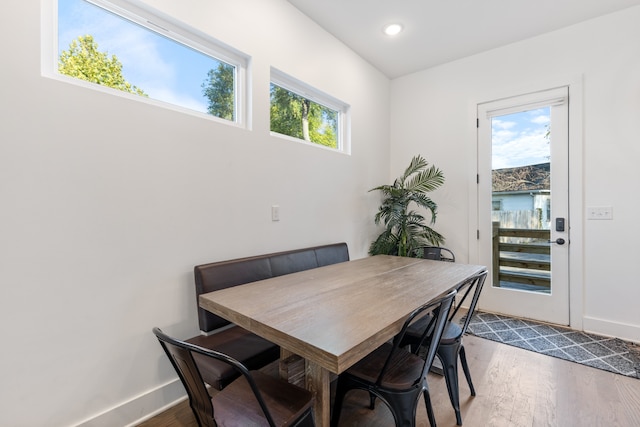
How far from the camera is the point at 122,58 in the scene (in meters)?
1.71

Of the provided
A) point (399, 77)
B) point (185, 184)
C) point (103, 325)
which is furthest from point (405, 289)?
point (399, 77)

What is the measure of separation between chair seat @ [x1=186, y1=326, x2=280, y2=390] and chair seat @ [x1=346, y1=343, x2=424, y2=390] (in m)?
0.53

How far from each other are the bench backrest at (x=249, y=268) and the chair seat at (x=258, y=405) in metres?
0.65

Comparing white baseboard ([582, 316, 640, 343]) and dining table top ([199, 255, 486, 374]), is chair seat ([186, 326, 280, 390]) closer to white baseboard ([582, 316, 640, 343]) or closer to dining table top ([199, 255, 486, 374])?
dining table top ([199, 255, 486, 374])

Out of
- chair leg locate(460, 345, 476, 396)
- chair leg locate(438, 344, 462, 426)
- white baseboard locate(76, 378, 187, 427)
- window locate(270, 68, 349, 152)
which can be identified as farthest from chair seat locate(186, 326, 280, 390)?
window locate(270, 68, 349, 152)

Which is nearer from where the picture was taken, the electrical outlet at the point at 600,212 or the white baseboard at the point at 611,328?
the white baseboard at the point at 611,328

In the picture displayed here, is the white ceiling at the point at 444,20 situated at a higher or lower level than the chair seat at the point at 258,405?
A: higher

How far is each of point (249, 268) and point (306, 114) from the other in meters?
1.66

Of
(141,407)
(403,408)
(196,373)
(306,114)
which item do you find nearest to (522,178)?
(306,114)

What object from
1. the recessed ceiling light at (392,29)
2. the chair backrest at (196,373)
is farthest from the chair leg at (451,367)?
the recessed ceiling light at (392,29)

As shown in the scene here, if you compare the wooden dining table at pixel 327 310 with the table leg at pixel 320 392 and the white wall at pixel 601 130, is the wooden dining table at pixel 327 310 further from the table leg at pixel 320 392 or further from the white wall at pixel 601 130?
the white wall at pixel 601 130

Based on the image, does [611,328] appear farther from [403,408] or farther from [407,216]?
[403,408]

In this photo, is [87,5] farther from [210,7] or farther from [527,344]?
[527,344]

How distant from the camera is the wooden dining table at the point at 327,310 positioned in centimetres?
97
